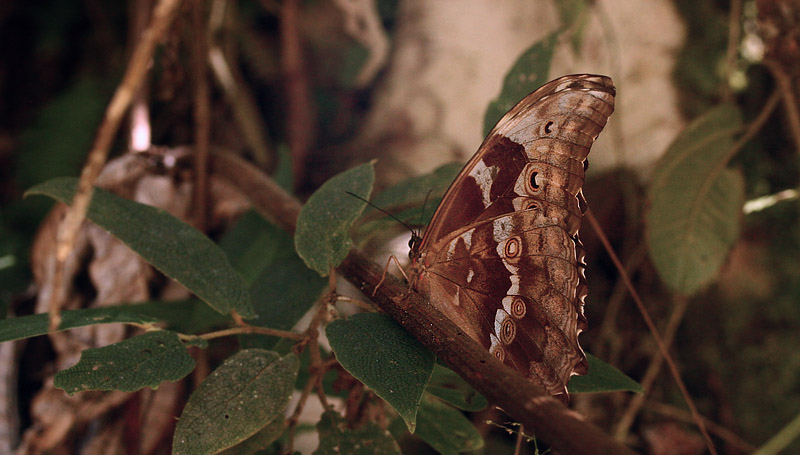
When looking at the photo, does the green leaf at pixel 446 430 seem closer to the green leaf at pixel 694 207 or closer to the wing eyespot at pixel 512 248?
the wing eyespot at pixel 512 248

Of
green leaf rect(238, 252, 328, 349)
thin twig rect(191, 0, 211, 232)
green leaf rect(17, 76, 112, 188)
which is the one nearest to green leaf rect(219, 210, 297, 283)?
thin twig rect(191, 0, 211, 232)

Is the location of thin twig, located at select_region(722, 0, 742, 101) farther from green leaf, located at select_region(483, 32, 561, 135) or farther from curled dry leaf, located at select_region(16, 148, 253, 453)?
curled dry leaf, located at select_region(16, 148, 253, 453)

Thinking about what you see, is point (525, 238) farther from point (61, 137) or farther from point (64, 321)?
point (61, 137)

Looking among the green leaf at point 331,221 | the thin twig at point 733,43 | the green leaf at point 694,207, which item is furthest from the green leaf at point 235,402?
the thin twig at point 733,43

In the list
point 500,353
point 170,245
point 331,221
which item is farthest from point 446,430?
point 170,245

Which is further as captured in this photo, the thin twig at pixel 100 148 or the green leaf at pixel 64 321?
the green leaf at pixel 64 321

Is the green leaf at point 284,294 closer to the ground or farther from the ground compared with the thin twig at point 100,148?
closer to the ground
